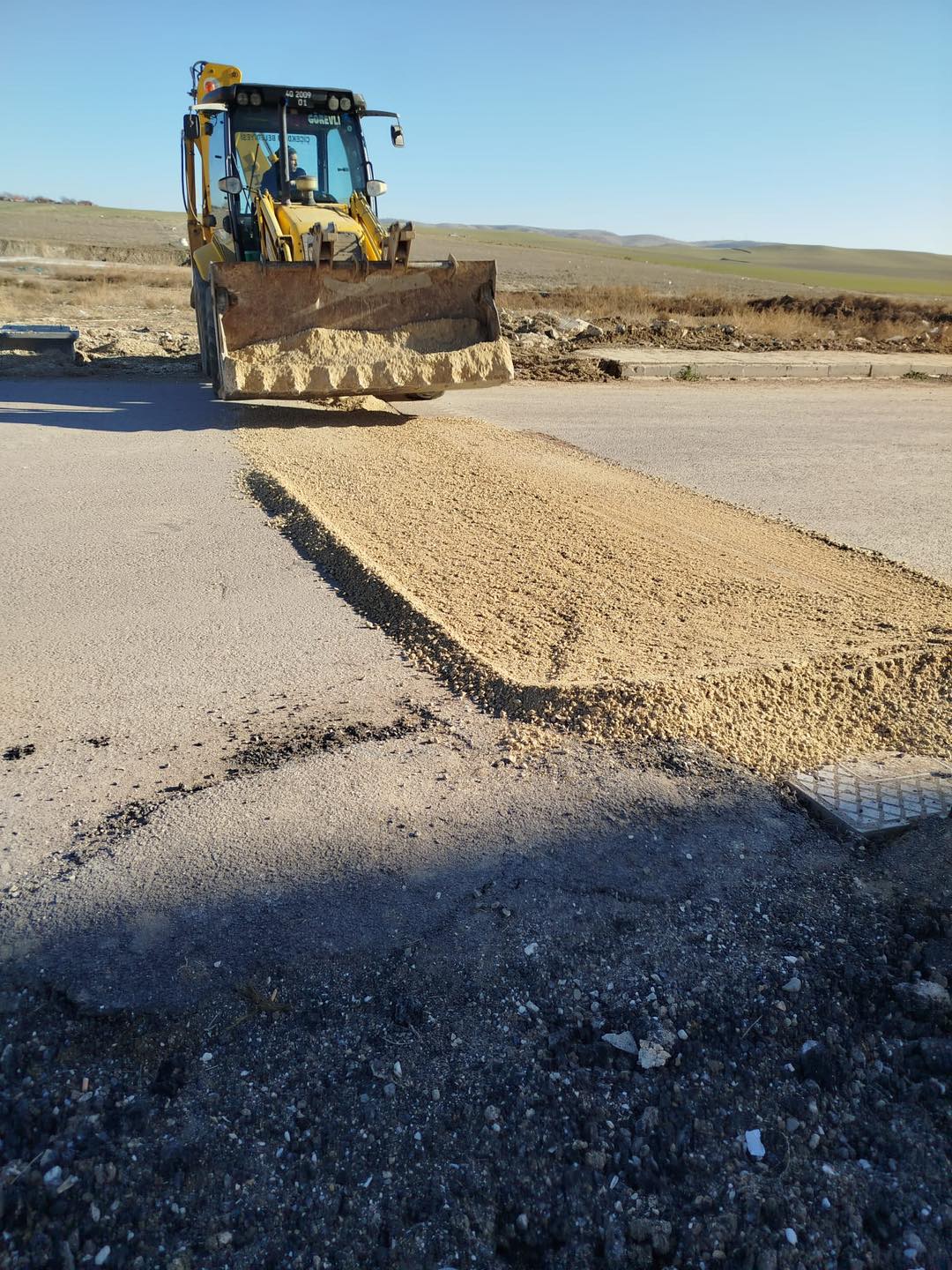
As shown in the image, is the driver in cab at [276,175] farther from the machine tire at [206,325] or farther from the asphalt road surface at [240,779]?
the asphalt road surface at [240,779]

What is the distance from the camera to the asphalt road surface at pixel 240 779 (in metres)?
2.95

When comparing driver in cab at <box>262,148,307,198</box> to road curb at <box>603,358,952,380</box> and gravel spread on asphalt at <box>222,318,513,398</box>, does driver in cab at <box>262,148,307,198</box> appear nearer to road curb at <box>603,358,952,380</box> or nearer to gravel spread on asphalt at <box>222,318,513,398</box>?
gravel spread on asphalt at <box>222,318,513,398</box>

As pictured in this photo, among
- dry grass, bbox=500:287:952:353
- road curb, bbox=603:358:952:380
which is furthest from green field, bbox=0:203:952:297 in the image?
road curb, bbox=603:358:952:380

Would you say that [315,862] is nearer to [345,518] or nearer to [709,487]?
[345,518]

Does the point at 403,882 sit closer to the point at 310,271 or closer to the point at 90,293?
the point at 310,271

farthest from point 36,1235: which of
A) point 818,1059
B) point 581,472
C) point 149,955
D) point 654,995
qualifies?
point 581,472

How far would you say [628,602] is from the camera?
17.8ft

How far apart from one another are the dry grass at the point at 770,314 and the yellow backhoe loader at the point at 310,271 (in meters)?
12.3

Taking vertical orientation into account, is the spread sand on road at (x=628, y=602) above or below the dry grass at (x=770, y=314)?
below

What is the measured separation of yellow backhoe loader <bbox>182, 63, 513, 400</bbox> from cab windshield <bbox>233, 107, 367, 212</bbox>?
0.6 inches

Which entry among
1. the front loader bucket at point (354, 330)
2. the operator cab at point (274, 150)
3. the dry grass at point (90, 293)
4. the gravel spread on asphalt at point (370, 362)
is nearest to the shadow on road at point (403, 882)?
the gravel spread on asphalt at point (370, 362)

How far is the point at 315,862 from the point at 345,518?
13.8ft

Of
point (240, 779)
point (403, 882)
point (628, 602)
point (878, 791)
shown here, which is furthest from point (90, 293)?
point (878, 791)

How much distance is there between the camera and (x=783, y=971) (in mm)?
2762
